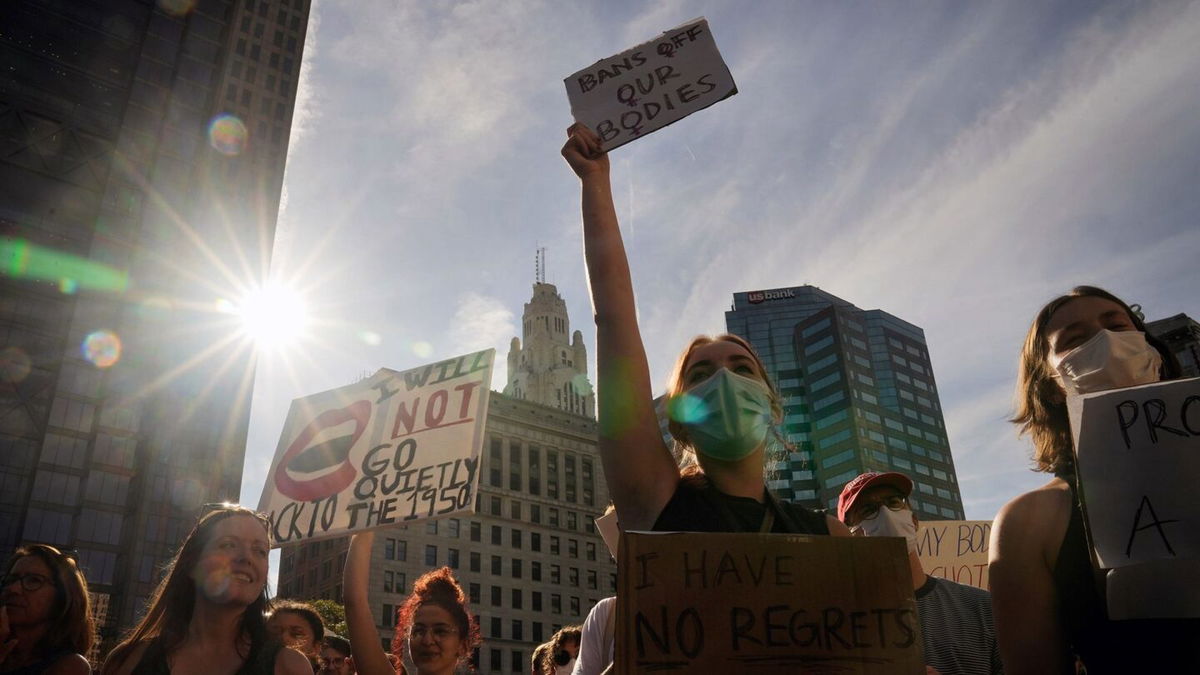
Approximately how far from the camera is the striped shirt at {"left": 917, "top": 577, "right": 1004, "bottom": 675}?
334 cm

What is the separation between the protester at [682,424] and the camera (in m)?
2.04

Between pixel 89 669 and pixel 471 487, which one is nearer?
pixel 89 669

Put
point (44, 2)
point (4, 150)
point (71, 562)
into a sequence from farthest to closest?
point (44, 2)
point (4, 150)
point (71, 562)

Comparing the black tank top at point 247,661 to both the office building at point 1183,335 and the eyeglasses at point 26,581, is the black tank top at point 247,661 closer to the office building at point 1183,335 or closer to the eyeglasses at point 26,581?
the eyeglasses at point 26,581

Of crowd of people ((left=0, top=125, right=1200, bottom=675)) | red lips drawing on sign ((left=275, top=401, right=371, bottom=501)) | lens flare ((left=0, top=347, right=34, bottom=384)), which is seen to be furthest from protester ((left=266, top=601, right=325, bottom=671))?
lens flare ((left=0, top=347, right=34, bottom=384))

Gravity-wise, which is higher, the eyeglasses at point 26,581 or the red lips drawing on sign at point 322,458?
the red lips drawing on sign at point 322,458

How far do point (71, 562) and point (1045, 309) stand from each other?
4348 millimetres

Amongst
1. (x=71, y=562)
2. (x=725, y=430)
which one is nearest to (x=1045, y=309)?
A: (x=725, y=430)

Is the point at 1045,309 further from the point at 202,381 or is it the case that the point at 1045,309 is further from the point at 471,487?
the point at 202,381

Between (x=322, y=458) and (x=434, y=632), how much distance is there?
1926 mm

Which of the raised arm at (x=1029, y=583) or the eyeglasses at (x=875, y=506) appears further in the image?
the eyeglasses at (x=875, y=506)

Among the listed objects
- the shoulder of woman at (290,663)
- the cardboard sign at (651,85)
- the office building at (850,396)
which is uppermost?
the office building at (850,396)

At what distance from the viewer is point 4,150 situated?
127ft

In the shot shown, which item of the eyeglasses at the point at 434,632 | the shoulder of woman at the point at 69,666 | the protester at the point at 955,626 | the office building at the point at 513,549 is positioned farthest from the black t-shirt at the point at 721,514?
the office building at the point at 513,549
